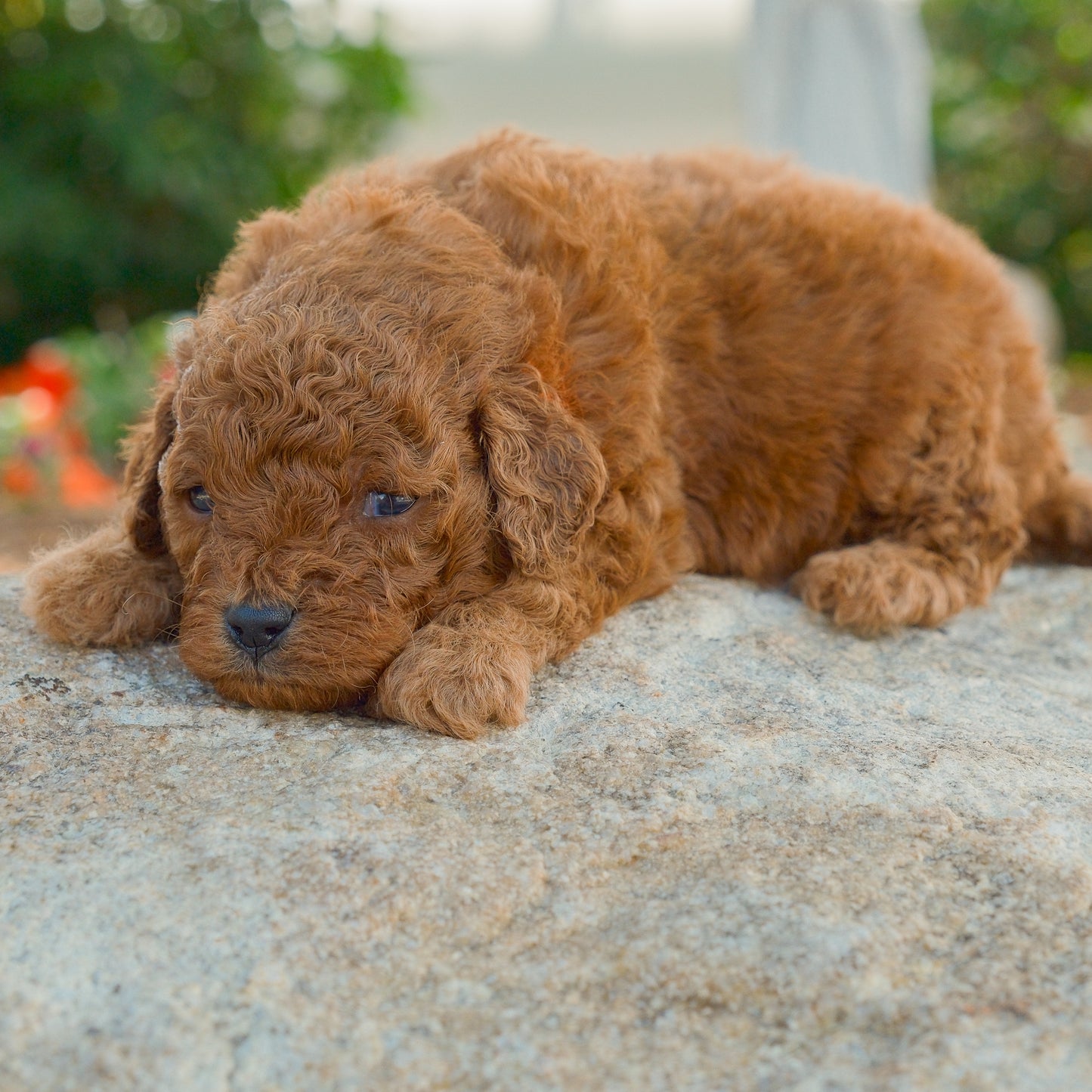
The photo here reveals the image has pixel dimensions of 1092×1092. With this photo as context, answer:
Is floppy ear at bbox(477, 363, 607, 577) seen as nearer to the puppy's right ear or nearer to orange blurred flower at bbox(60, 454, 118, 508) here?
the puppy's right ear

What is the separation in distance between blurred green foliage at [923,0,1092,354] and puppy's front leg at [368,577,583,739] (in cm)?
1412

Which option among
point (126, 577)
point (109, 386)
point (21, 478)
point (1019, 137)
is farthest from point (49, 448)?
point (1019, 137)

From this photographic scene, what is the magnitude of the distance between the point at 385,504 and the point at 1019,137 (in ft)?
49.3

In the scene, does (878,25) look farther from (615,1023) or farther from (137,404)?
(615,1023)

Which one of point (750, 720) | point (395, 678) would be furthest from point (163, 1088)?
point (750, 720)

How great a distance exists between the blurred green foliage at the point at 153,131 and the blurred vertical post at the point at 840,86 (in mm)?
3622

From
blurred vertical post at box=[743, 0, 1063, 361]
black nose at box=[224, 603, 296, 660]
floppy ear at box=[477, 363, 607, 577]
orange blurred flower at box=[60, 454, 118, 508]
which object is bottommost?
orange blurred flower at box=[60, 454, 118, 508]

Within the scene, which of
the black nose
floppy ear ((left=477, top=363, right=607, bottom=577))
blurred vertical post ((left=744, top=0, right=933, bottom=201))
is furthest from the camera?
blurred vertical post ((left=744, top=0, right=933, bottom=201))

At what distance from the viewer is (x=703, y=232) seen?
14.0 feet

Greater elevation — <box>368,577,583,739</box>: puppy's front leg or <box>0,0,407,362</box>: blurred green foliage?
<box>0,0,407,362</box>: blurred green foliage

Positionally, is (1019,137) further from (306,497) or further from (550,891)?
(550,891)

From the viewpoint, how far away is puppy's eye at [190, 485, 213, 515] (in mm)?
3291

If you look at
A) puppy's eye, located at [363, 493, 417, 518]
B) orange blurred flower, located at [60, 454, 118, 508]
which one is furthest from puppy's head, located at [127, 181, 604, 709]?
orange blurred flower, located at [60, 454, 118, 508]

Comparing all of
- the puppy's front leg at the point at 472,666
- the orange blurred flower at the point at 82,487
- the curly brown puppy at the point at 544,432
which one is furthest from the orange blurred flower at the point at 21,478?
the puppy's front leg at the point at 472,666
